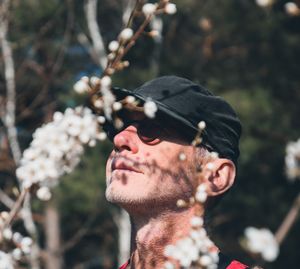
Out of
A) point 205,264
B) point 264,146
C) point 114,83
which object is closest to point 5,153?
point 114,83

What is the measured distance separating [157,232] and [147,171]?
0.21 meters

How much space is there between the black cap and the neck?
234 millimetres

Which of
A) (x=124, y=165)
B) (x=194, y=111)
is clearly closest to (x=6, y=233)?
(x=124, y=165)

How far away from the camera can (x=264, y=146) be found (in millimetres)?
10461

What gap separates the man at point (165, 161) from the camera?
6.59ft

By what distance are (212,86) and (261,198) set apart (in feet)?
8.31

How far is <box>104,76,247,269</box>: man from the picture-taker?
6.59 ft

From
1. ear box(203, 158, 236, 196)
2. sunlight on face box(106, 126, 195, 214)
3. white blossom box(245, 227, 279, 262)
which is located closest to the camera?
white blossom box(245, 227, 279, 262)

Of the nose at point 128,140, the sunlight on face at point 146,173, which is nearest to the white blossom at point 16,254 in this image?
the sunlight on face at point 146,173

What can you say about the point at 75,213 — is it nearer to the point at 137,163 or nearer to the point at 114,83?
the point at 114,83

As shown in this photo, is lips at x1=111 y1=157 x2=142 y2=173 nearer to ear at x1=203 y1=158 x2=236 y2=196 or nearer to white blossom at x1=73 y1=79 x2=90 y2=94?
ear at x1=203 y1=158 x2=236 y2=196

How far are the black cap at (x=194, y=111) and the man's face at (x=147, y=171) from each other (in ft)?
0.23

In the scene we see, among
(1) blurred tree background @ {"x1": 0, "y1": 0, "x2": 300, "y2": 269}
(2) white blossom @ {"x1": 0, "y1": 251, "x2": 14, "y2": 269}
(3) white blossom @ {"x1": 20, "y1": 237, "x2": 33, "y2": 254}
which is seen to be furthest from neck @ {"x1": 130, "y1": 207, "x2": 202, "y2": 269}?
(1) blurred tree background @ {"x1": 0, "y1": 0, "x2": 300, "y2": 269}

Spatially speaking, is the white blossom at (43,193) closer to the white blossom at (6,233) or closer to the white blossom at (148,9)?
the white blossom at (6,233)
